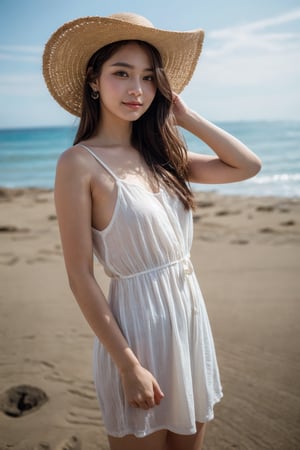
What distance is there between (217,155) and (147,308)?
2.51 feet

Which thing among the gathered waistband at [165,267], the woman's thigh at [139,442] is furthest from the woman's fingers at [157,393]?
the gathered waistband at [165,267]

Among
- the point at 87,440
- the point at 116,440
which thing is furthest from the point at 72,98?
the point at 87,440

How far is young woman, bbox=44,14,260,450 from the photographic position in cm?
157

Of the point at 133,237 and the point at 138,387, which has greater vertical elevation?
the point at 133,237

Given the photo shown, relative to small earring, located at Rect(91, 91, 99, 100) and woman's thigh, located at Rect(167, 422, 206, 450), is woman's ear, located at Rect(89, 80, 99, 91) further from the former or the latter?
woman's thigh, located at Rect(167, 422, 206, 450)

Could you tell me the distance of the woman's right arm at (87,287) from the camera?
5.08ft

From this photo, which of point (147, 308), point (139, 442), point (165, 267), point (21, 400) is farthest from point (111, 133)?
point (21, 400)

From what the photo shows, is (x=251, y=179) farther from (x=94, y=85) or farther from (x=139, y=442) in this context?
(x=139, y=442)

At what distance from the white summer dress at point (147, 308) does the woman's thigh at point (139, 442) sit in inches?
1.4

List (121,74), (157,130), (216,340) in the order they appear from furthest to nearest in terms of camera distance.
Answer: (216,340) < (157,130) < (121,74)

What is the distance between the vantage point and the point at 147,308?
1.68 metres

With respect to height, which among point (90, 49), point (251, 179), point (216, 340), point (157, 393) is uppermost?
point (90, 49)

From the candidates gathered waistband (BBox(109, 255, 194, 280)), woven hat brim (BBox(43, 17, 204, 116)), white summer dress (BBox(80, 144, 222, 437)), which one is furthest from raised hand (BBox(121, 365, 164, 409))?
woven hat brim (BBox(43, 17, 204, 116))

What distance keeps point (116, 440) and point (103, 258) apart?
0.68 meters
